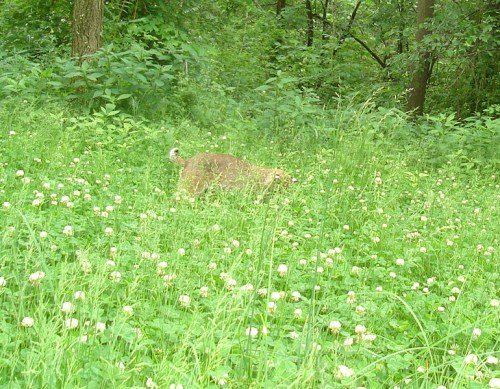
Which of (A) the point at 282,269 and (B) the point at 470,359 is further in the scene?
(A) the point at 282,269

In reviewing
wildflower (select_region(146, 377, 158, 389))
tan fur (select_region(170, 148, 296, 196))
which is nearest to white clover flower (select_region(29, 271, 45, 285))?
wildflower (select_region(146, 377, 158, 389))

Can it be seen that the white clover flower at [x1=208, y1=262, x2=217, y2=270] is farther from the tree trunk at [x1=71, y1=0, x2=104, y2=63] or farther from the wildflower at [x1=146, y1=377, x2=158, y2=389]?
the tree trunk at [x1=71, y1=0, x2=104, y2=63]

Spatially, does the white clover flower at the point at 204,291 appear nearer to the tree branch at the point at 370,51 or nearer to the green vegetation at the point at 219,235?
the green vegetation at the point at 219,235

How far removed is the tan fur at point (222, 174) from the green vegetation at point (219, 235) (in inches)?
7.6

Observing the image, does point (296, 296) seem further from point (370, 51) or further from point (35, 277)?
point (370, 51)

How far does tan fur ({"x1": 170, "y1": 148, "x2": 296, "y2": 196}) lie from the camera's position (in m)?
5.16

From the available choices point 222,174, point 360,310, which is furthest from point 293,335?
point 222,174

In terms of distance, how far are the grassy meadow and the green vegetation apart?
18mm

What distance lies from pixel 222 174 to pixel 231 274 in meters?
2.49

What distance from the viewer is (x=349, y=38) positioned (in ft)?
51.3

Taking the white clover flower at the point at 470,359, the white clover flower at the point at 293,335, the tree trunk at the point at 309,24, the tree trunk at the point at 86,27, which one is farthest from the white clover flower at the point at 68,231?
the tree trunk at the point at 309,24

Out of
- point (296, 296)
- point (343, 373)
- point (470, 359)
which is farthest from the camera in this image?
point (296, 296)

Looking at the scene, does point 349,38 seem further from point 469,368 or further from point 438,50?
point 469,368

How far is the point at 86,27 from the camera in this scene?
26.4ft
